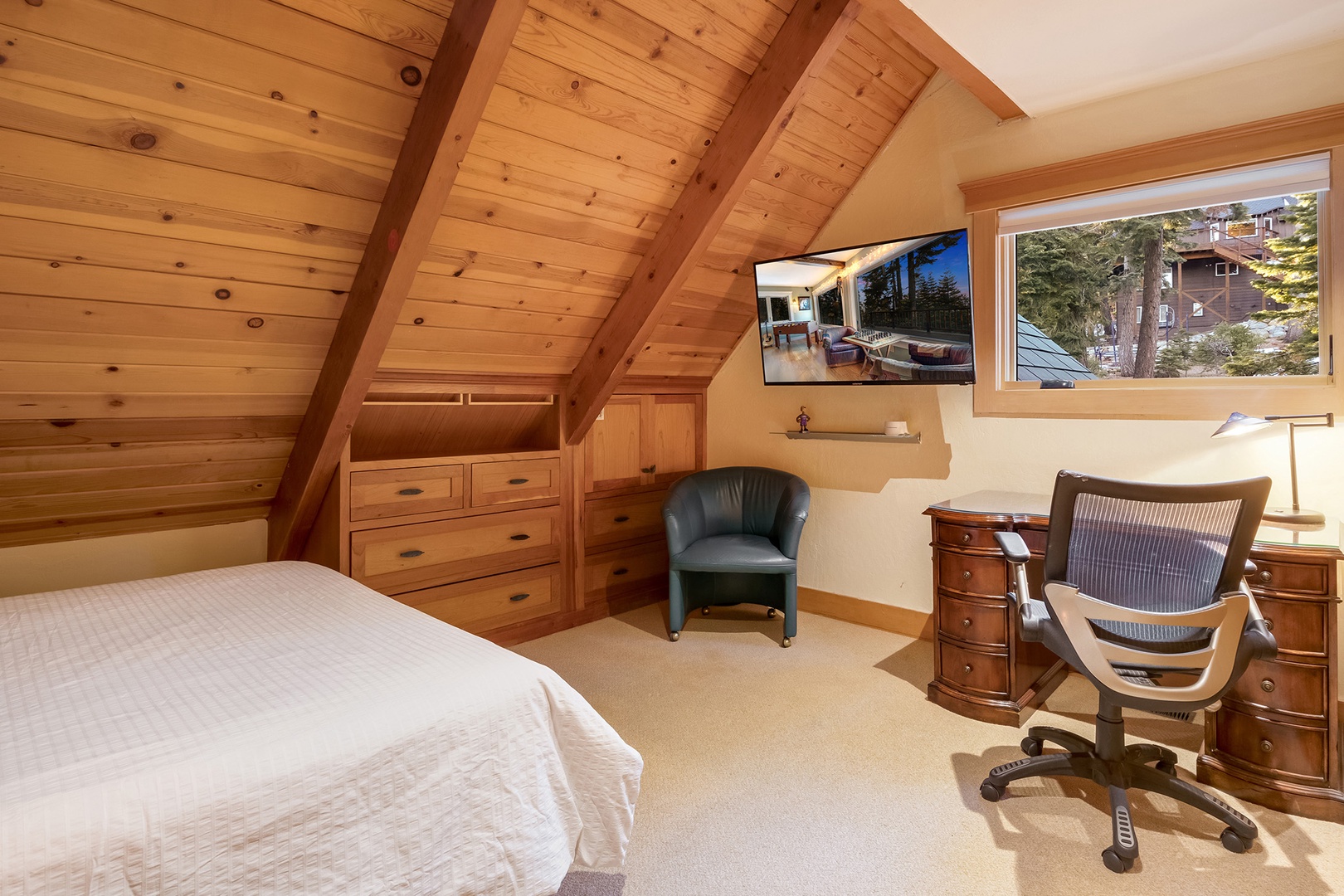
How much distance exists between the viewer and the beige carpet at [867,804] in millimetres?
1880

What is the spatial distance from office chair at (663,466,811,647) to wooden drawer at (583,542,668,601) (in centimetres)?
43

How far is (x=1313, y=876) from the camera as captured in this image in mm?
1862

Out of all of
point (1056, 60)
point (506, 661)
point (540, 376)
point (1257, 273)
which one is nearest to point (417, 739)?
point (506, 661)

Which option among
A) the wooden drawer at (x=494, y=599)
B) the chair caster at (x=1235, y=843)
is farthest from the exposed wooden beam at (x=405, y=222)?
the chair caster at (x=1235, y=843)

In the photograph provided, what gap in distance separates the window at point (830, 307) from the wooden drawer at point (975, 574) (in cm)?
129

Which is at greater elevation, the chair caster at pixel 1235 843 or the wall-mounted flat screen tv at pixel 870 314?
the wall-mounted flat screen tv at pixel 870 314

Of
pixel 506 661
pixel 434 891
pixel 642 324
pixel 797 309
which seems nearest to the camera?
pixel 434 891

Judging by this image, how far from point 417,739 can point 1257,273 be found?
3486mm

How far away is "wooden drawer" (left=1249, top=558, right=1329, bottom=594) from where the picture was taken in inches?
84.7

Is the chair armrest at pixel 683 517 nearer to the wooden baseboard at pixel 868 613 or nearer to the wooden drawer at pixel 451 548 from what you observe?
the wooden drawer at pixel 451 548

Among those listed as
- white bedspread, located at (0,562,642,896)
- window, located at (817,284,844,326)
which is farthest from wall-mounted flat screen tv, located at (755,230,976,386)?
white bedspread, located at (0,562,642,896)

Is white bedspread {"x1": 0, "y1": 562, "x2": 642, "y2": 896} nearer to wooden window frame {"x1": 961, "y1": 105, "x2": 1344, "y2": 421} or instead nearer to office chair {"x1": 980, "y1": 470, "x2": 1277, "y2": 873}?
office chair {"x1": 980, "y1": 470, "x2": 1277, "y2": 873}

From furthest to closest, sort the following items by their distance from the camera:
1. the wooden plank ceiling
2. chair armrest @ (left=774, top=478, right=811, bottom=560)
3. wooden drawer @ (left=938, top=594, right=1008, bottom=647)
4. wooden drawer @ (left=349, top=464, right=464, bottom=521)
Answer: chair armrest @ (left=774, top=478, right=811, bottom=560) → wooden drawer @ (left=349, top=464, right=464, bottom=521) → wooden drawer @ (left=938, top=594, right=1008, bottom=647) → the wooden plank ceiling

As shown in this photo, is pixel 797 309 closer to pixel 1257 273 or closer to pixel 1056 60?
pixel 1056 60
